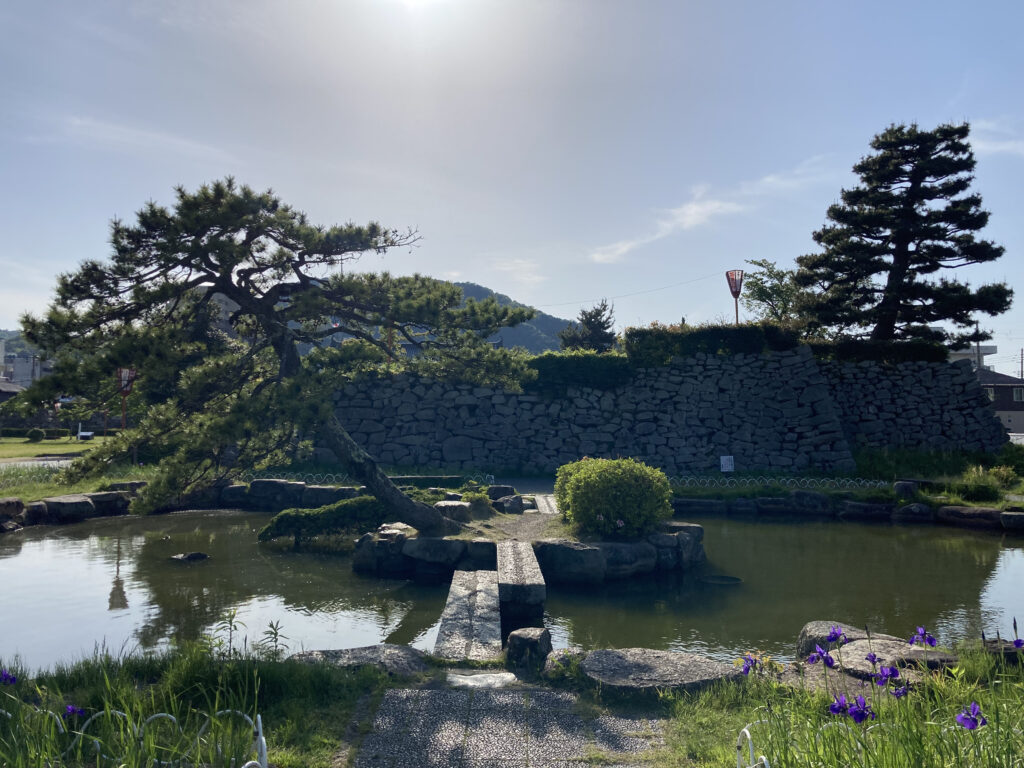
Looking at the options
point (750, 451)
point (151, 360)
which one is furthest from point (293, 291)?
point (750, 451)

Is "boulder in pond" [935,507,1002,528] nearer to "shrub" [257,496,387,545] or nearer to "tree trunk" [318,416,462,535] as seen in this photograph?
"tree trunk" [318,416,462,535]

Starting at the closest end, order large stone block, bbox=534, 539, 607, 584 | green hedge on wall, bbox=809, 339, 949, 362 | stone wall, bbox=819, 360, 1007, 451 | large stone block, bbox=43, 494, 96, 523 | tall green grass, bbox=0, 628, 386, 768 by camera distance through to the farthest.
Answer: tall green grass, bbox=0, 628, 386, 768
large stone block, bbox=534, 539, 607, 584
large stone block, bbox=43, 494, 96, 523
stone wall, bbox=819, 360, 1007, 451
green hedge on wall, bbox=809, 339, 949, 362

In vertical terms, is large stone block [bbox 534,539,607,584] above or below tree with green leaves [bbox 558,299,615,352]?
below

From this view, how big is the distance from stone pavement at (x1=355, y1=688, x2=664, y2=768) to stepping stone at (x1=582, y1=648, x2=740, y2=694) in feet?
0.94

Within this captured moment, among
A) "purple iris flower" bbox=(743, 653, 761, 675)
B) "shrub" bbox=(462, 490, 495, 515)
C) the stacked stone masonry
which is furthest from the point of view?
the stacked stone masonry

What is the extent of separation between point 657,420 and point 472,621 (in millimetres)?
12933

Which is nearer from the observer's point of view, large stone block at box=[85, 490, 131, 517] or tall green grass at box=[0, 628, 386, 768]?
tall green grass at box=[0, 628, 386, 768]

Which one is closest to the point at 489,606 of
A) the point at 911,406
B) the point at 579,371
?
the point at 579,371

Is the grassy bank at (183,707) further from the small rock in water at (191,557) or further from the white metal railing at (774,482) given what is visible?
the white metal railing at (774,482)

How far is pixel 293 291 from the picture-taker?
8945mm

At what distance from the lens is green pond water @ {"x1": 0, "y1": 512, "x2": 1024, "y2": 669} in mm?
6664

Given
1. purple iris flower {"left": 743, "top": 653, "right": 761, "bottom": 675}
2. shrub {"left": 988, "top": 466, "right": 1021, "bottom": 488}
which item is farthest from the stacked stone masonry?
Answer: purple iris flower {"left": 743, "top": 653, "right": 761, "bottom": 675}

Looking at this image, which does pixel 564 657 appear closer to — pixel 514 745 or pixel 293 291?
pixel 514 745

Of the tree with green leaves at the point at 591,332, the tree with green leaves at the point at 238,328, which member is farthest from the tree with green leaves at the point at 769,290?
the tree with green leaves at the point at 238,328
